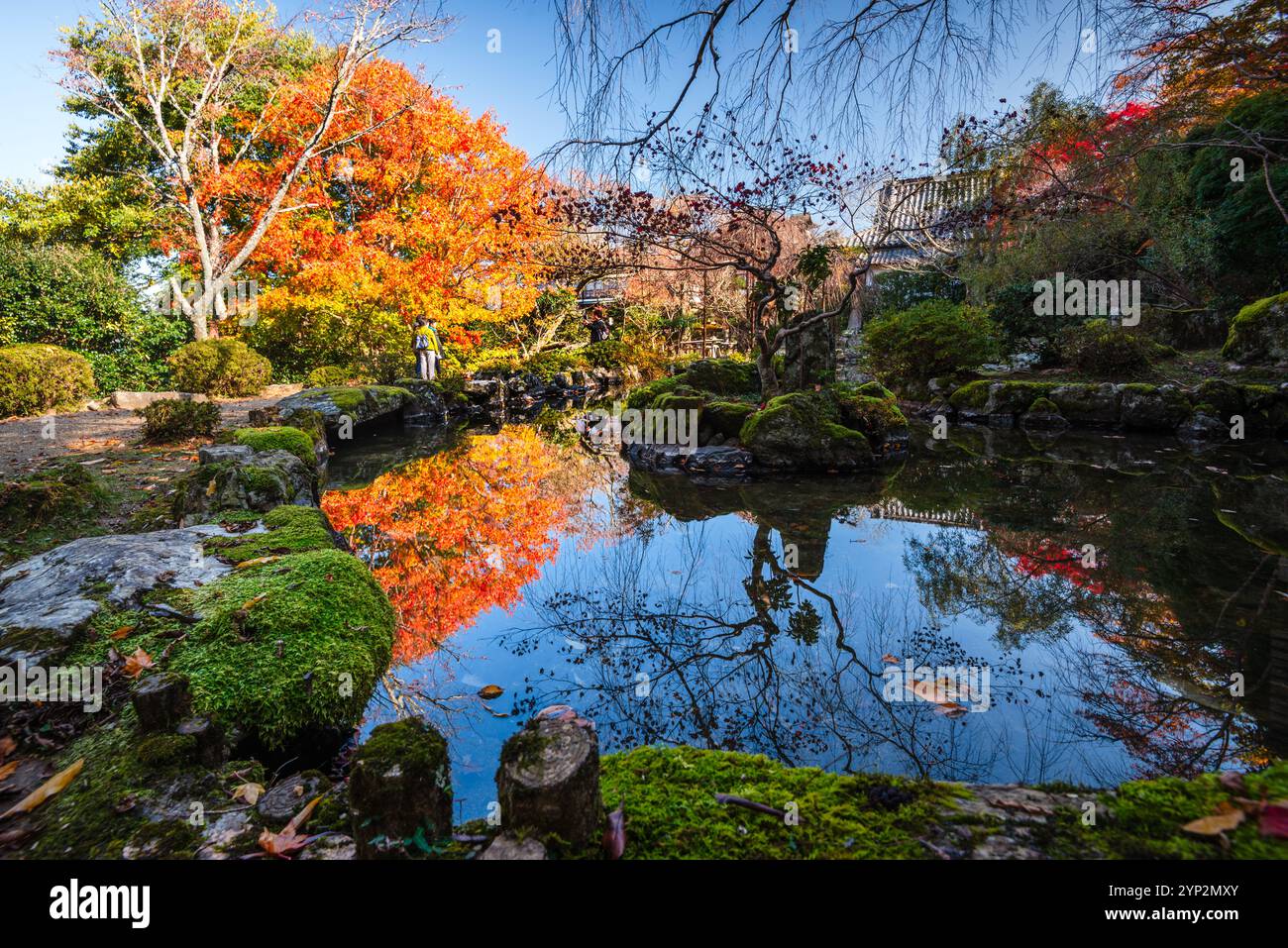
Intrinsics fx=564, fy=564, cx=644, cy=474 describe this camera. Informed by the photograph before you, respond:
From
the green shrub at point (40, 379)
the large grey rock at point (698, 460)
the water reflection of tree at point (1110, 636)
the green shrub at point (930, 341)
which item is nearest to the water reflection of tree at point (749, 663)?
the water reflection of tree at point (1110, 636)

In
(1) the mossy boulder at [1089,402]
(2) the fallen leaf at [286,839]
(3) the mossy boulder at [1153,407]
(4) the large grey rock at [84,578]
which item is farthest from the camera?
(1) the mossy boulder at [1089,402]

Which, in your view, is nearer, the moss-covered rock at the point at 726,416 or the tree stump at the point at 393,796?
the tree stump at the point at 393,796

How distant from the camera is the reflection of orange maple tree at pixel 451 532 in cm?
438

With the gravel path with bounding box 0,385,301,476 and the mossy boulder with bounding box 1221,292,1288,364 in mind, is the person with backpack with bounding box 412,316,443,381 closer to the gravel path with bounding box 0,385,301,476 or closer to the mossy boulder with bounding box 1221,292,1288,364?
the gravel path with bounding box 0,385,301,476

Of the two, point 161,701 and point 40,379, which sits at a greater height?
point 40,379

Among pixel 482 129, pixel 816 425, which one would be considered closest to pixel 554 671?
pixel 816 425

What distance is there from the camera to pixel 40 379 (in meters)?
9.53

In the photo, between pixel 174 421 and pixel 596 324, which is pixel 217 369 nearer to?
pixel 174 421


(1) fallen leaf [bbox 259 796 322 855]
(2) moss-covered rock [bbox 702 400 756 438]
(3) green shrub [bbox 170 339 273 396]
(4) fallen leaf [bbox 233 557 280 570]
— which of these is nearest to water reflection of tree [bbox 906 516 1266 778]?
(1) fallen leaf [bbox 259 796 322 855]

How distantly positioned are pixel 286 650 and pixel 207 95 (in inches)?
713

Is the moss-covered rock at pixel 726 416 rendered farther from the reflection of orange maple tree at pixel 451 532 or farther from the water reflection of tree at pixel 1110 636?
the water reflection of tree at pixel 1110 636

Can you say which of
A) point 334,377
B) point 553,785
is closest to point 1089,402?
point 553,785

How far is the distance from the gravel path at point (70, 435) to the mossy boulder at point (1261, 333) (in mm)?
19333
